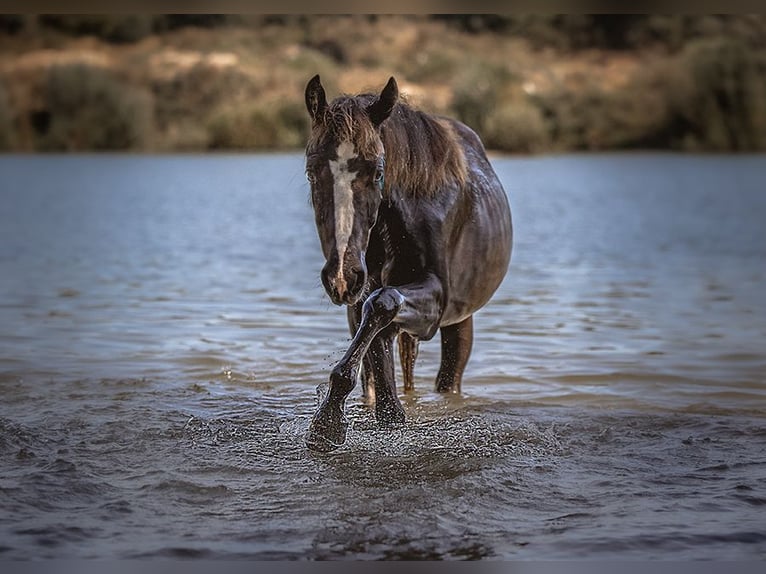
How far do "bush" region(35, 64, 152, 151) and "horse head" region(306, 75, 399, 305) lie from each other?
34835 mm

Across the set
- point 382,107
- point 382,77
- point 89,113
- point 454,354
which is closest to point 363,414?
point 454,354

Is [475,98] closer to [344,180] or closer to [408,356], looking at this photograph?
[408,356]

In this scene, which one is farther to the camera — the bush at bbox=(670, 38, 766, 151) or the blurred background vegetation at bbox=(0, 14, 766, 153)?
the blurred background vegetation at bbox=(0, 14, 766, 153)

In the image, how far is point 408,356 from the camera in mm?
6285

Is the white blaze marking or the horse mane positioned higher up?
the horse mane

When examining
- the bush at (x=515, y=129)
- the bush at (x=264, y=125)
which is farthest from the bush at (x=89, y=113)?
the bush at (x=515, y=129)

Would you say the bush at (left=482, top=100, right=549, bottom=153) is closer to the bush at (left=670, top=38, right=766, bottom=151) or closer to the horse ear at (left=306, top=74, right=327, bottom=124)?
the bush at (left=670, top=38, right=766, bottom=151)

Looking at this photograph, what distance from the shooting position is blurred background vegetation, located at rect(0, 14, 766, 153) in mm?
38156

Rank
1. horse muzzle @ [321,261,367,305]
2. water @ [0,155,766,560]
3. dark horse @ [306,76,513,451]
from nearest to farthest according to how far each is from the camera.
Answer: water @ [0,155,766,560]
horse muzzle @ [321,261,367,305]
dark horse @ [306,76,513,451]

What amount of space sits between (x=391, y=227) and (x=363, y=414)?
4.01 feet

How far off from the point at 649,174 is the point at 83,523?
90.3 feet

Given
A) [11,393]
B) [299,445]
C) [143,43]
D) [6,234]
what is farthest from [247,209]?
[143,43]

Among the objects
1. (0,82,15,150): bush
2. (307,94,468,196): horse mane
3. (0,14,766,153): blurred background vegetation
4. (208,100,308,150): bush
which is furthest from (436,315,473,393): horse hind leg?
(0,82,15,150): bush

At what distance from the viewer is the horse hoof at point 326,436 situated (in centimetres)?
472
